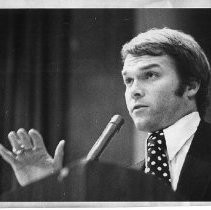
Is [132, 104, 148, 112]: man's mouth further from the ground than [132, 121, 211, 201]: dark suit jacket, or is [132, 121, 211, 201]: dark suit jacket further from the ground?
[132, 104, 148, 112]: man's mouth

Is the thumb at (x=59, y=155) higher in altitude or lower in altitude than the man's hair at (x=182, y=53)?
lower

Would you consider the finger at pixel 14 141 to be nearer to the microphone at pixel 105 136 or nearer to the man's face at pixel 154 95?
the microphone at pixel 105 136

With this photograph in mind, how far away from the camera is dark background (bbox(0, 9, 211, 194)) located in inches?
75.6

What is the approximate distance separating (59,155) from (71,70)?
0.38m

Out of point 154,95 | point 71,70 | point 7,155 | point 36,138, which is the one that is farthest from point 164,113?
point 7,155

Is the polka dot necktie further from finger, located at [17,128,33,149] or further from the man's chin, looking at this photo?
finger, located at [17,128,33,149]

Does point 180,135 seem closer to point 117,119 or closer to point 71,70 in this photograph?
A: point 117,119

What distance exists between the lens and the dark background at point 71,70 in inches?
75.6

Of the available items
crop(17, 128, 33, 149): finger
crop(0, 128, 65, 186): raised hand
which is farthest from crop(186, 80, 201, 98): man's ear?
crop(17, 128, 33, 149): finger

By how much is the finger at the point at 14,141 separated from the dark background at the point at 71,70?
0.02 meters

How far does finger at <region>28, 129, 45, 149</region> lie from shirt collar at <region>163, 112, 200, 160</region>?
1.75ft

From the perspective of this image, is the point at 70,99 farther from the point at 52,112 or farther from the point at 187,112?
the point at 187,112

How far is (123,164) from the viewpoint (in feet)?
6.23

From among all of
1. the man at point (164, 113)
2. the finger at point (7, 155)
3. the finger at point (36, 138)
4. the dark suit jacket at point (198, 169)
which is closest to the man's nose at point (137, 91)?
the man at point (164, 113)
